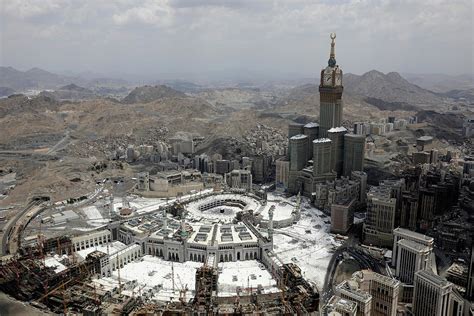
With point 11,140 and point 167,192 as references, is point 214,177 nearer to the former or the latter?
point 167,192

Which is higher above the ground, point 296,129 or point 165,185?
point 296,129

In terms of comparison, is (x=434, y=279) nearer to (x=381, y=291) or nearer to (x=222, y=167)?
(x=381, y=291)

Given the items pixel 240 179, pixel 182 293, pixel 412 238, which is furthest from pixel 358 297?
pixel 240 179

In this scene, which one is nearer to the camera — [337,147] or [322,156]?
[322,156]

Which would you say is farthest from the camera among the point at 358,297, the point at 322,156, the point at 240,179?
the point at 240,179

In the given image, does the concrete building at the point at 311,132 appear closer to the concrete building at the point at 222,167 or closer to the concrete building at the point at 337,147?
the concrete building at the point at 337,147

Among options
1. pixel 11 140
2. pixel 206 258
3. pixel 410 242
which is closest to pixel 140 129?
pixel 11 140
